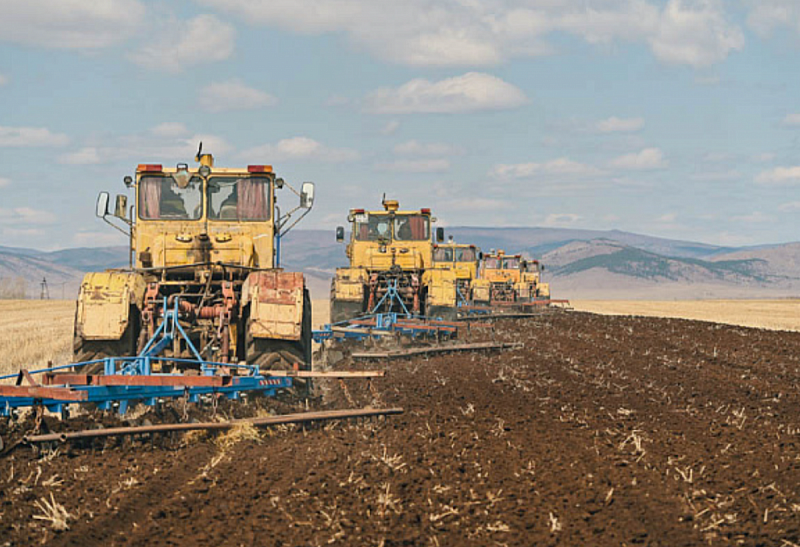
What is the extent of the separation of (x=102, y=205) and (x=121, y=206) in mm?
613

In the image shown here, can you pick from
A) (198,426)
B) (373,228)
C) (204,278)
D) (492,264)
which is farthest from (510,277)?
(198,426)

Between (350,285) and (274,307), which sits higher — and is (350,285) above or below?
above

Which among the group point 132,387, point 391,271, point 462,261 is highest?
point 462,261

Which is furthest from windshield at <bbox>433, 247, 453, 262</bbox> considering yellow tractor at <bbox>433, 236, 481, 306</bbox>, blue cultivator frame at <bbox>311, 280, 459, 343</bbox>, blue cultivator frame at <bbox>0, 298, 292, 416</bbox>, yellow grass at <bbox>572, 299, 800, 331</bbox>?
blue cultivator frame at <bbox>0, 298, 292, 416</bbox>

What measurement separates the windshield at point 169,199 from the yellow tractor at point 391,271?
8.30 meters

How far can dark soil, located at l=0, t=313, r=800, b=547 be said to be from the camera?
221 inches

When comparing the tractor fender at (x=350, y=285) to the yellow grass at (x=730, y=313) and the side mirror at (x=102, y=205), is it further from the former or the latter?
the yellow grass at (x=730, y=313)

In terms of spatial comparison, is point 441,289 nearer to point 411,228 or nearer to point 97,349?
point 411,228

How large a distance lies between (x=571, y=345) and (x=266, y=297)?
1025 centimetres

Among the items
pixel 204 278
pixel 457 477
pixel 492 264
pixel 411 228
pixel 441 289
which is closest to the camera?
pixel 457 477

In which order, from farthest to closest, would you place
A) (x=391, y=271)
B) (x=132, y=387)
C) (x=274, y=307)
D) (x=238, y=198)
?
(x=391, y=271)
(x=238, y=198)
(x=274, y=307)
(x=132, y=387)

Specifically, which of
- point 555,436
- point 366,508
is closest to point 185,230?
point 555,436

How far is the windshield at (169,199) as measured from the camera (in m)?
12.7

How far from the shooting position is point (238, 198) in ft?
41.6
